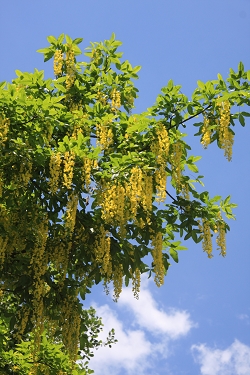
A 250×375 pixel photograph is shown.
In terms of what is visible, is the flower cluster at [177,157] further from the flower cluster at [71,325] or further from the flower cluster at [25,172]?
the flower cluster at [71,325]

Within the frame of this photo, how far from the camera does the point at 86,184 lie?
20.2 ft

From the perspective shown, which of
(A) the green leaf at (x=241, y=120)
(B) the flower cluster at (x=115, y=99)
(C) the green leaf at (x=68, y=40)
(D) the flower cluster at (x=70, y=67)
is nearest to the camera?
(A) the green leaf at (x=241, y=120)

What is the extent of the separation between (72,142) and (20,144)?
644 mm

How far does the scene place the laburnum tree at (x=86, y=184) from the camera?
6141 mm

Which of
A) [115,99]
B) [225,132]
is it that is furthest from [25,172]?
[225,132]

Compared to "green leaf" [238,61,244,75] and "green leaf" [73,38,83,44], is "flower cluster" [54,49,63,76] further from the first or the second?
"green leaf" [238,61,244,75]

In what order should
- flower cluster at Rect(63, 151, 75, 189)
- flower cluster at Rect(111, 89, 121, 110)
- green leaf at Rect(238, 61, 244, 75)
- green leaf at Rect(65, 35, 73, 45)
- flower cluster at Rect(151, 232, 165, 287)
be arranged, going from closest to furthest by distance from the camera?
flower cluster at Rect(63, 151, 75, 189), green leaf at Rect(238, 61, 244, 75), flower cluster at Rect(151, 232, 165, 287), flower cluster at Rect(111, 89, 121, 110), green leaf at Rect(65, 35, 73, 45)

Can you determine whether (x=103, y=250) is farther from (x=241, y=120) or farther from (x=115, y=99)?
(x=241, y=120)

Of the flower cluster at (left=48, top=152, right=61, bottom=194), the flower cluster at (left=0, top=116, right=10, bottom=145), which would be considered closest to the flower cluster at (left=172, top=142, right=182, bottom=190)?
the flower cluster at (left=48, top=152, right=61, bottom=194)

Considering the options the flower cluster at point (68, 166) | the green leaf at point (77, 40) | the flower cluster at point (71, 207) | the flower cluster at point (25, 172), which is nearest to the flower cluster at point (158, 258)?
the flower cluster at point (71, 207)

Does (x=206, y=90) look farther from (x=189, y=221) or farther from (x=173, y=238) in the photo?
(x=173, y=238)

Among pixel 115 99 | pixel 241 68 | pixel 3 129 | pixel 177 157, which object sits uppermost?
pixel 115 99

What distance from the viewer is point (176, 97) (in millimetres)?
6254

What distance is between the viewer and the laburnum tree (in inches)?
242
